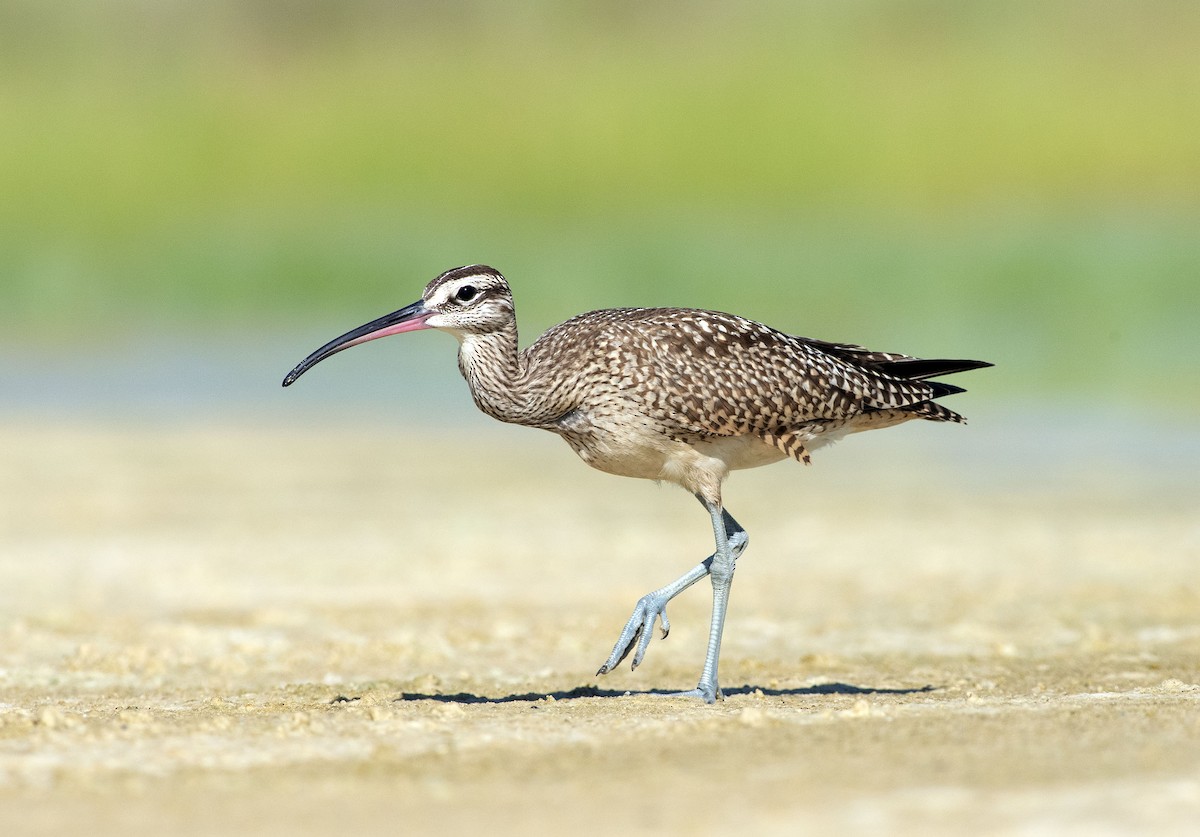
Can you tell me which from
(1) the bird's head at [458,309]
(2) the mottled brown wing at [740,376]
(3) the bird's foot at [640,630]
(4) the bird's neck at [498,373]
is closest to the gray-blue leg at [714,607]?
(3) the bird's foot at [640,630]

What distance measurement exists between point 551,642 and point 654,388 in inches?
86.7

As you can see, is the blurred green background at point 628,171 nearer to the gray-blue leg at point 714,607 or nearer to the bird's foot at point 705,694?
the gray-blue leg at point 714,607

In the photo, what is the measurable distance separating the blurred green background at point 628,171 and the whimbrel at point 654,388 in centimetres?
1112

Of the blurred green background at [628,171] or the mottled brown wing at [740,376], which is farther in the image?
the blurred green background at [628,171]

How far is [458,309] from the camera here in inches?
356

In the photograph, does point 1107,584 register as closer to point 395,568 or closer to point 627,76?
point 395,568

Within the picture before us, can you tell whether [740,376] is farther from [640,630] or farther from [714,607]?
[640,630]

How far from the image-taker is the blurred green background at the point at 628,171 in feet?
89.2

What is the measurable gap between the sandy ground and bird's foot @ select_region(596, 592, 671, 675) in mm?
256

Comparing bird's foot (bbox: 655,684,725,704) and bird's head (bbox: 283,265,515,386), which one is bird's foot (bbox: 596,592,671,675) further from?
Result: bird's head (bbox: 283,265,515,386)

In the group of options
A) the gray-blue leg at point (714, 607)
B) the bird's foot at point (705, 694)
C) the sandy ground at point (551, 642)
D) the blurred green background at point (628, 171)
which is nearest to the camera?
the sandy ground at point (551, 642)

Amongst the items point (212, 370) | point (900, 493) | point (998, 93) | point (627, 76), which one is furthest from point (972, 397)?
point (627, 76)

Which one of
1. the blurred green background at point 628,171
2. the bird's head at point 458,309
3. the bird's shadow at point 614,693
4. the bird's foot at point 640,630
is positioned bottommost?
the bird's shadow at point 614,693

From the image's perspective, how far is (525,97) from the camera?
46.8 meters
